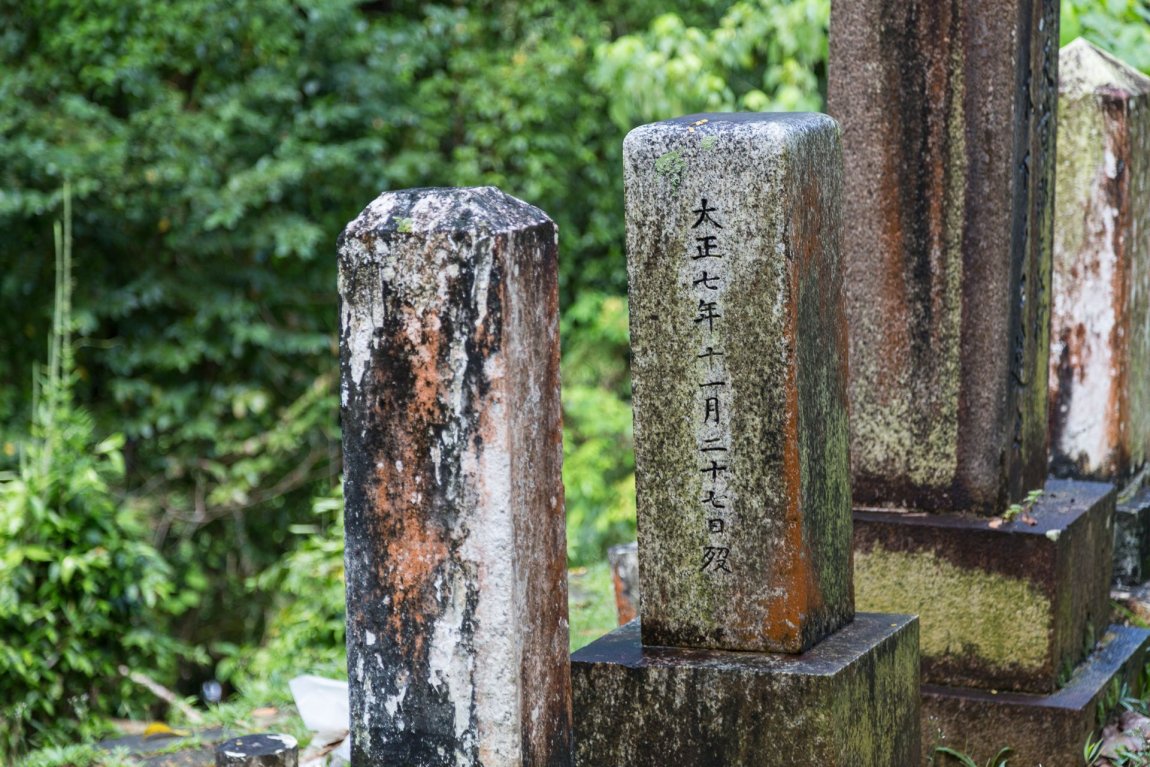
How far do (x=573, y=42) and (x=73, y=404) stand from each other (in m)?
3.89

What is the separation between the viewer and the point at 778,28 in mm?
7410

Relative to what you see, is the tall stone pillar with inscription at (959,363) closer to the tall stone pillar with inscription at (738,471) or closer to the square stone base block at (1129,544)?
the tall stone pillar with inscription at (738,471)

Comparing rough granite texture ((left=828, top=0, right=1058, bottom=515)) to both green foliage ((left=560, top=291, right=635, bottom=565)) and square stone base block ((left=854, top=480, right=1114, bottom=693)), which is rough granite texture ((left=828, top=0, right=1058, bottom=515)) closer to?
square stone base block ((left=854, top=480, right=1114, bottom=693))

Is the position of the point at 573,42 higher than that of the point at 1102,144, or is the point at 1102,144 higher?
the point at 573,42

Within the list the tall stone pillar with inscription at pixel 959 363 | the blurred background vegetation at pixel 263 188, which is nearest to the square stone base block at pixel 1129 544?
the tall stone pillar with inscription at pixel 959 363

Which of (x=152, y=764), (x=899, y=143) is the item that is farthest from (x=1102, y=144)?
(x=152, y=764)

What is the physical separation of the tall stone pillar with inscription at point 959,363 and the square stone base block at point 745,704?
2.05 feet

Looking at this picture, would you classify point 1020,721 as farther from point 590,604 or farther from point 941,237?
point 590,604

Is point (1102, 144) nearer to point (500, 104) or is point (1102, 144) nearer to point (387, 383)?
point (387, 383)

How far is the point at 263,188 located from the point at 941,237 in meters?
5.42

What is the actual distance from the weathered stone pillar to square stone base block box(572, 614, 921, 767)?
74.3 inches

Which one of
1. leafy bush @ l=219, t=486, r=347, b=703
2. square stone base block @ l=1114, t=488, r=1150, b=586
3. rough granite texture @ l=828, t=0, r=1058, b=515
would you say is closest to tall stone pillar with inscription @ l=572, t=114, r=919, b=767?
rough granite texture @ l=828, t=0, r=1058, b=515

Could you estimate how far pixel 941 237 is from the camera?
3.46 metres

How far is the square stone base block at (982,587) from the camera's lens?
3.36m
